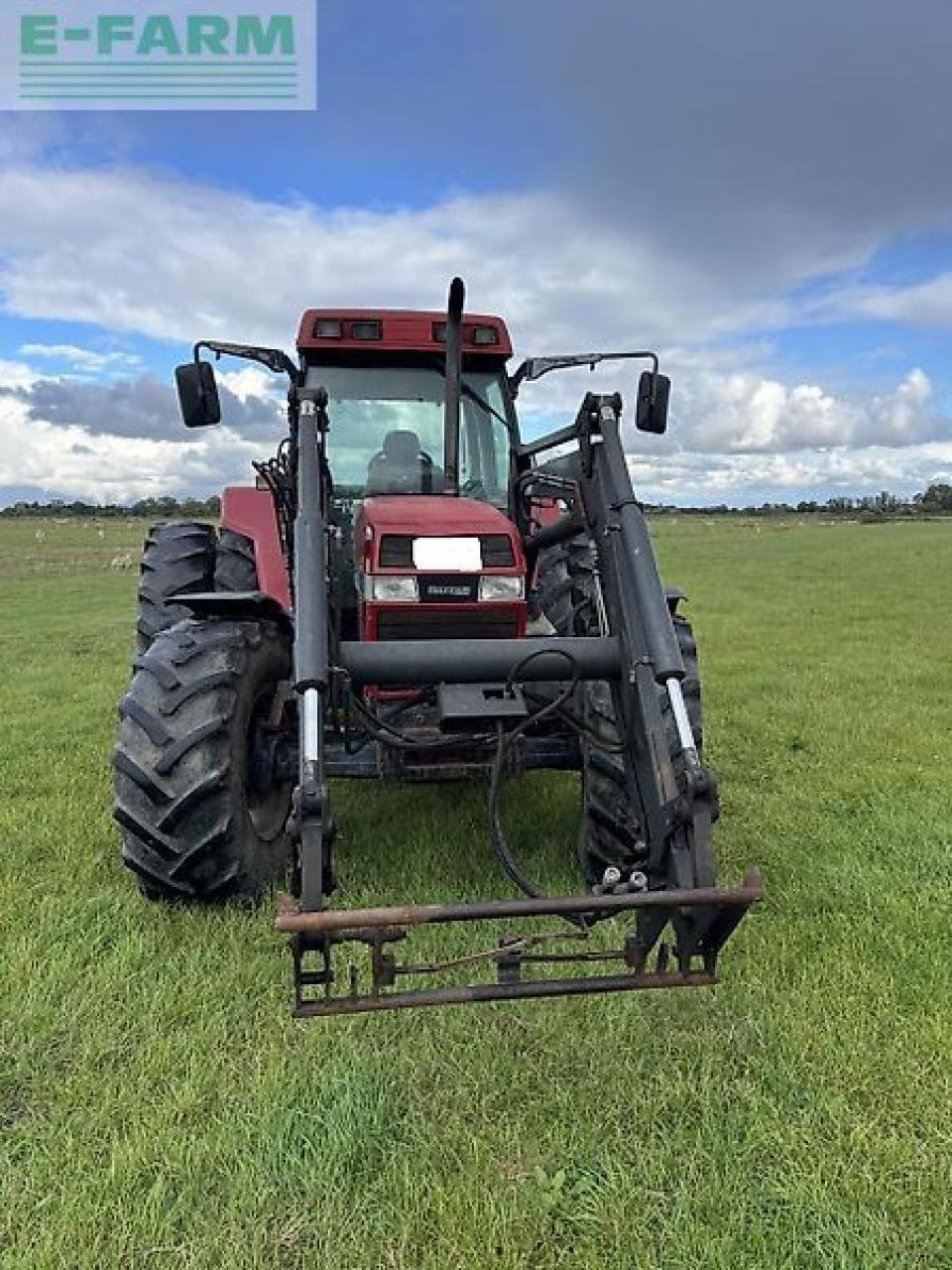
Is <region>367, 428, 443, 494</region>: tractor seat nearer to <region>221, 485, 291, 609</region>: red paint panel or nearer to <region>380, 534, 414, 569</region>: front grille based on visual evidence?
<region>221, 485, 291, 609</region>: red paint panel

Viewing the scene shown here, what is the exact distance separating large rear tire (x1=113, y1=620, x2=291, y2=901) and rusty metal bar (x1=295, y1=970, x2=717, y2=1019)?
44.7 inches

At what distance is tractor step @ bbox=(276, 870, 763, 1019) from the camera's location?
2504mm

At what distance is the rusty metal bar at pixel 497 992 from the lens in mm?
2539

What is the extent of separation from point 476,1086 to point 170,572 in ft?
12.9

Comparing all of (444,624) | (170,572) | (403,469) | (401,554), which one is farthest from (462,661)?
(170,572)

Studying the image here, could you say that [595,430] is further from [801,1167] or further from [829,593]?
[829,593]

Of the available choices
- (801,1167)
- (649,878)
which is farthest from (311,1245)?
(649,878)

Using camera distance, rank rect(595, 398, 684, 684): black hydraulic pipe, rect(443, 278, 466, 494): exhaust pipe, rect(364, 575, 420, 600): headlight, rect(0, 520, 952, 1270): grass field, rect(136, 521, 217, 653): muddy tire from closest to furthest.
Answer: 1. rect(0, 520, 952, 1270): grass field
2. rect(595, 398, 684, 684): black hydraulic pipe
3. rect(364, 575, 420, 600): headlight
4. rect(443, 278, 466, 494): exhaust pipe
5. rect(136, 521, 217, 653): muddy tire

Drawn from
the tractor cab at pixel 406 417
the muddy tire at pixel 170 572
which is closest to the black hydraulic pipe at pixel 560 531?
the tractor cab at pixel 406 417

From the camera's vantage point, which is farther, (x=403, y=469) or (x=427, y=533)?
(x=403, y=469)

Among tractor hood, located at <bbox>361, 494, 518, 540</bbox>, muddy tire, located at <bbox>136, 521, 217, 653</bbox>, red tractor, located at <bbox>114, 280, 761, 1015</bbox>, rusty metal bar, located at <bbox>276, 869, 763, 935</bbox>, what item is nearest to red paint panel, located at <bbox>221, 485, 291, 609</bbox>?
red tractor, located at <bbox>114, 280, 761, 1015</bbox>

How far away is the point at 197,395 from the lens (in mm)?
4516

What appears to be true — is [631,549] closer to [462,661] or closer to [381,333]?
[462,661]

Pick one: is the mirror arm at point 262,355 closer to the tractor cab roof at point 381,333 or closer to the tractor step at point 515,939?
the tractor cab roof at point 381,333
